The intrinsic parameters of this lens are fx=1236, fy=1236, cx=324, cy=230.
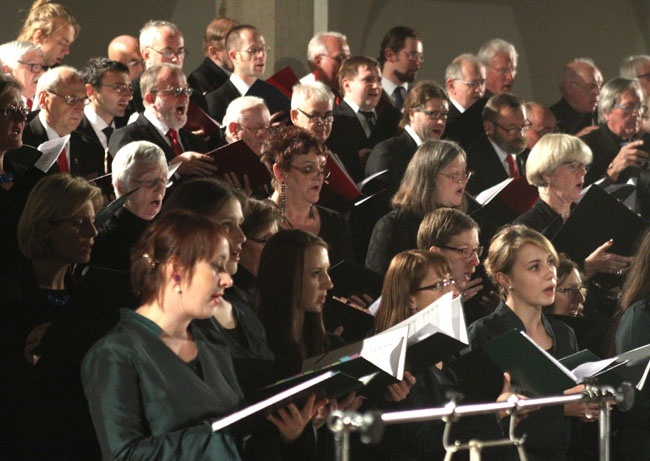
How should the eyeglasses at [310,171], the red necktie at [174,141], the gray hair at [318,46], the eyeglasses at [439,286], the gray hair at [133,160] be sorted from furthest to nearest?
1. the gray hair at [318,46]
2. the red necktie at [174,141]
3. the eyeglasses at [310,171]
4. the gray hair at [133,160]
5. the eyeglasses at [439,286]

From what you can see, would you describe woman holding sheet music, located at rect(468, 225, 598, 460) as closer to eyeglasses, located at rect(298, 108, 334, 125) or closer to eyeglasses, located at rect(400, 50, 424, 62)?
A: eyeglasses, located at rect(298, 108, 334, 125)

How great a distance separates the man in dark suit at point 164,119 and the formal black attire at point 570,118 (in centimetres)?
337

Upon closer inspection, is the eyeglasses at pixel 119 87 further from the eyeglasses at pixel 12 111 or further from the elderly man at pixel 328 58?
the elderly man at pixel 328 58

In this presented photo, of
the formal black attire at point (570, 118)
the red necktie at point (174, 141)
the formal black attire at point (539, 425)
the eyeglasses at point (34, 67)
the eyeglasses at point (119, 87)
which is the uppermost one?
the eyeglasses at point (34, 67)

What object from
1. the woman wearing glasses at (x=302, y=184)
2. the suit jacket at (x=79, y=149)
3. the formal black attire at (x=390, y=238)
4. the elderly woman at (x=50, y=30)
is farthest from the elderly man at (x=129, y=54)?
the formal black attire at (x=390, y=238)

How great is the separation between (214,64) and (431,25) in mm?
3857

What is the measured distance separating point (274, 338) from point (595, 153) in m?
4.24

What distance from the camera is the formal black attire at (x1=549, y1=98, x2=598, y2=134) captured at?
8.65m

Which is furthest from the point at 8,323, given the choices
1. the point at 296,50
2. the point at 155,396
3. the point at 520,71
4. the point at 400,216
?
the point at 520,71

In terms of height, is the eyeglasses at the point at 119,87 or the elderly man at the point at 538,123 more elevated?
the eyeglasses at the point at 119,87

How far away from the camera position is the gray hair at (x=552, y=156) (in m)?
6.25

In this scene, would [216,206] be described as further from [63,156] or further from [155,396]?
[63,156]

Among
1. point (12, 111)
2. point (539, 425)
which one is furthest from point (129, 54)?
point (539, 425)

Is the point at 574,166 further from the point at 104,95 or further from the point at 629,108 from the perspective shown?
Result: the point at 104,95
